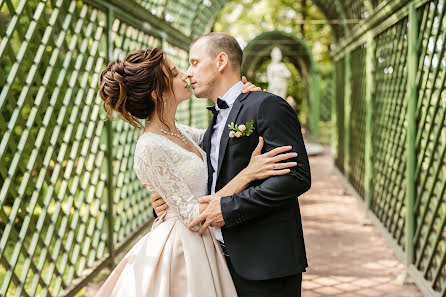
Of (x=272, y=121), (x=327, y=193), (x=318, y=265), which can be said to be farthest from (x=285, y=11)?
(x=272, y=121)

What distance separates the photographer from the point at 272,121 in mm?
1953

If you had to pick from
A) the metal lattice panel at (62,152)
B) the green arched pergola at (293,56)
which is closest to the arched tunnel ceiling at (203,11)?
the metal lattice panel at (62,152)

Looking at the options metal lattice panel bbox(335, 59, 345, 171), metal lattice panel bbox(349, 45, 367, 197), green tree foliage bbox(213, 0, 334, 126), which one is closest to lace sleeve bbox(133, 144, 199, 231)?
metal lattice panel bbox(349, 45, 367, 197)

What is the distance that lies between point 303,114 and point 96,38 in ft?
64.8

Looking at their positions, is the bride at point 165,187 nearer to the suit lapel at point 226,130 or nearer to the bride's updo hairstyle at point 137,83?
the bride's updo hairstyle at point 137,83

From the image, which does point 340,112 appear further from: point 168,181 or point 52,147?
point 168,181

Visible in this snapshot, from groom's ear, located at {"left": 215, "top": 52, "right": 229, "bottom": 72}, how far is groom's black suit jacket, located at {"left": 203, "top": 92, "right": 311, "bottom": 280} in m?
0.17

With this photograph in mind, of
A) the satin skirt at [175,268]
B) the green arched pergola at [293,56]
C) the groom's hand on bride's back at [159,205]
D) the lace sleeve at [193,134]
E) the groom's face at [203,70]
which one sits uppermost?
the green arched pergola at [293,56]

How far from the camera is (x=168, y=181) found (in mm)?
2059

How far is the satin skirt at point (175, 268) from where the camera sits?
2.03 metres

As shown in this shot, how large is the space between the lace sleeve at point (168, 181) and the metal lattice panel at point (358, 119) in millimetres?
5748

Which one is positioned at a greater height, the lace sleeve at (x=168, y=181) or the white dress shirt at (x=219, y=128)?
the white dress shirt at (x=219, y=128)

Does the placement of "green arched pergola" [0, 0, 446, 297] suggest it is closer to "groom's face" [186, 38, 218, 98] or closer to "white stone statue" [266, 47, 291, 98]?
"groom's face" [186, 38, 218, 98]

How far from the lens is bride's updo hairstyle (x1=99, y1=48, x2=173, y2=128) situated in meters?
2.14
